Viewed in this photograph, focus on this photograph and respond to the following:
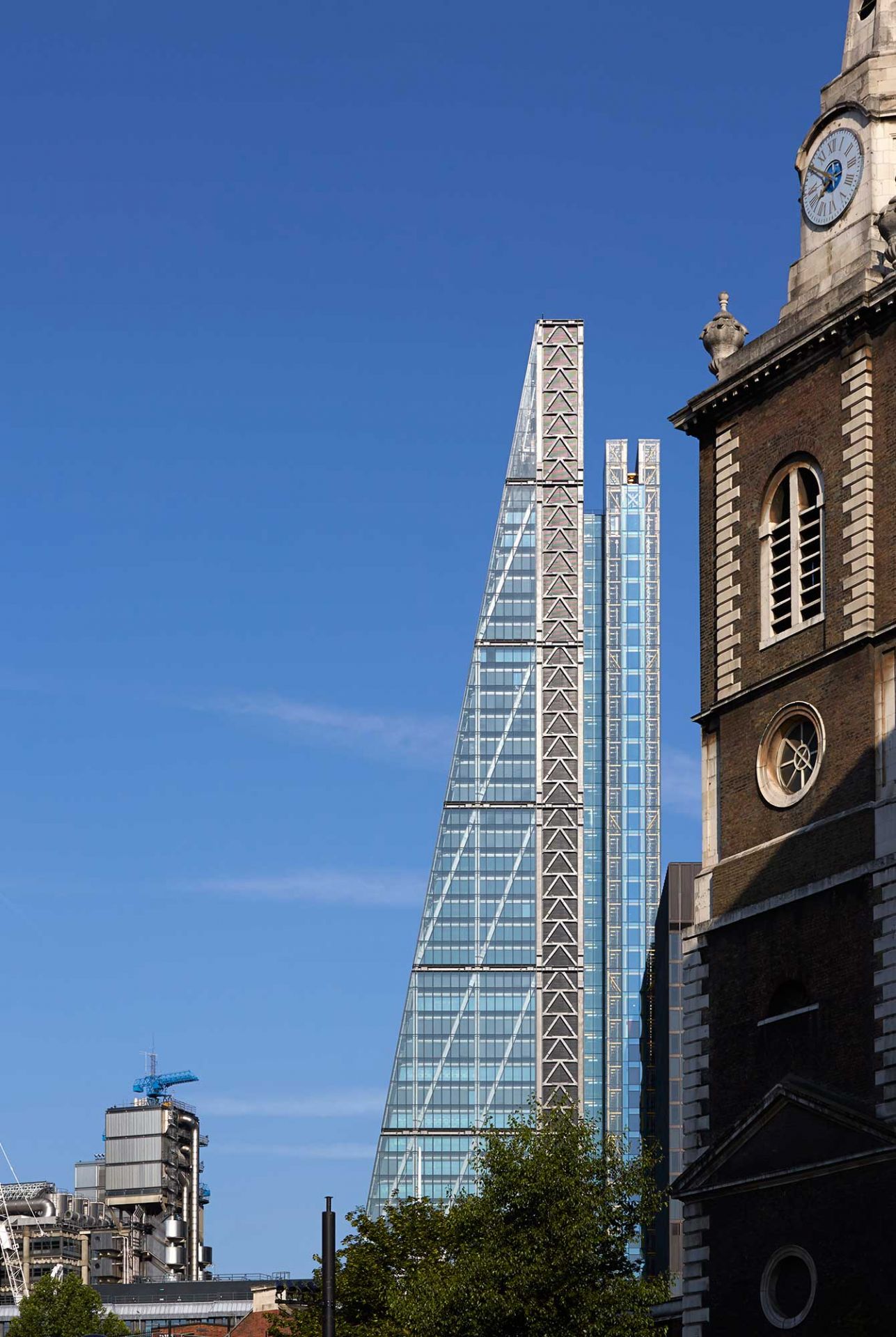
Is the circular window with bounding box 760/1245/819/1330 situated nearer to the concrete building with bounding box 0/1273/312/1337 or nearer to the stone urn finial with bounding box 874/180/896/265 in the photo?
the stone urn finial with bounding box 874/180/896/265

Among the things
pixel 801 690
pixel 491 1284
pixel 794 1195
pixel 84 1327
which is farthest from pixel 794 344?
pixel 84 1327

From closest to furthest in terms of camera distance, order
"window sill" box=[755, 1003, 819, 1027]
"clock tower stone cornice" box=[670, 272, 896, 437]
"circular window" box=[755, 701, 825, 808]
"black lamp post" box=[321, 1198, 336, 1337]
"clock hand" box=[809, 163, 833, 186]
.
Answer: "black lamp post" box=[321, 1198, 336, 1337]
"window sill" box=[755, 1003, 819, 1027]
"circular window" box=[755, 701, 825, 808]
"clock tower stone cornice" box=[670, 272, 896, 437]
"clock hand" box=[809, 163, 833, 186]

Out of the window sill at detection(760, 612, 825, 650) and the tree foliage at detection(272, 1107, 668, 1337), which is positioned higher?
the window sill at detection(760, 612, 825, 650)

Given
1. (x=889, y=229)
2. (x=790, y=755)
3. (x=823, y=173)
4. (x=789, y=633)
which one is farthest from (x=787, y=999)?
(x=823, y=173)

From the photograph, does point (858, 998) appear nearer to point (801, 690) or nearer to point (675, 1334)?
point (801, 690)

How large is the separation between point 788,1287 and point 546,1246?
9515 millimetres

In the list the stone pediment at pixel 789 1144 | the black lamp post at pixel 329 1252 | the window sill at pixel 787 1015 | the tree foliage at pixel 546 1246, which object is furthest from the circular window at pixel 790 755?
the black lamp post at pixel 329 1252

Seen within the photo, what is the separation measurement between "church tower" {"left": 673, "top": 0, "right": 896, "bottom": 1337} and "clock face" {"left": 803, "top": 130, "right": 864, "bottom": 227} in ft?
0.30

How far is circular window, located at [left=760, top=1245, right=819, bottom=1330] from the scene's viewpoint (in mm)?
55031

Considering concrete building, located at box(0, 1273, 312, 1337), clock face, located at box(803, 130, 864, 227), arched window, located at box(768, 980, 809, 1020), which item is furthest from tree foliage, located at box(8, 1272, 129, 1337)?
clock face, located at box(803, 130, 864, 227)

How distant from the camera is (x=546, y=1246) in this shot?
63812mm

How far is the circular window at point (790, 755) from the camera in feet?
194

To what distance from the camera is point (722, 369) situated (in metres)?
65.6

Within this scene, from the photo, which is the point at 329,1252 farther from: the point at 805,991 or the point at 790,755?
the point at 790,755
